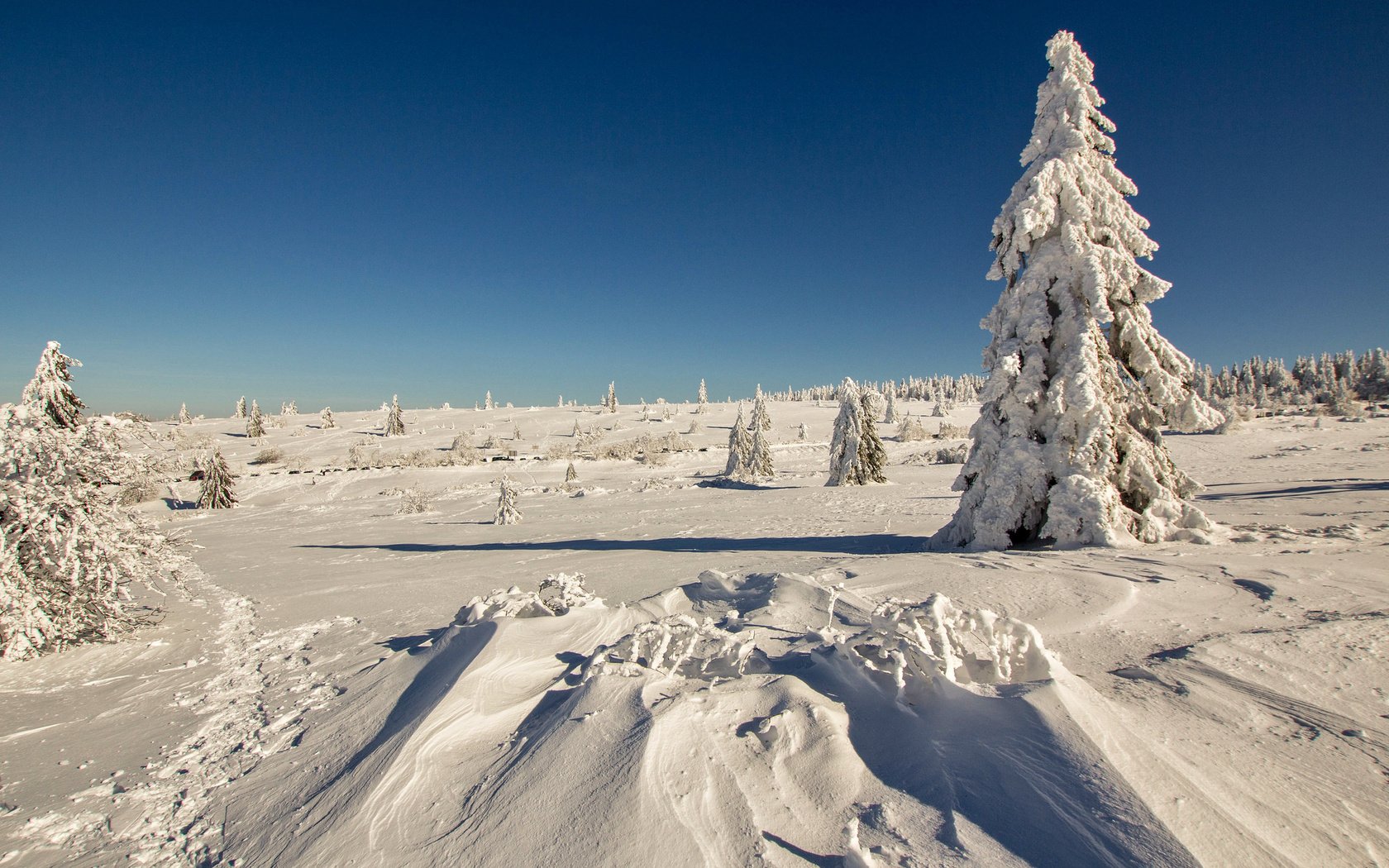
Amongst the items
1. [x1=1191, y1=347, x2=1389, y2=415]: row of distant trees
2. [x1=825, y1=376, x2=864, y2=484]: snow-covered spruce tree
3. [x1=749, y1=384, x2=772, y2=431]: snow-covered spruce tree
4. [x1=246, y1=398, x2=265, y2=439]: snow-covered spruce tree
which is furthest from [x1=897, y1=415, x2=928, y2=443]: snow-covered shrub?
[x1=246, y1=398, x2=265, y2=439]: snow-covered spruce tree

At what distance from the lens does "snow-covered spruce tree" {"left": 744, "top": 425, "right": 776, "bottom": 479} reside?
1203 inches

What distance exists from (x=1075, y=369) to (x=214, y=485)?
108 feet

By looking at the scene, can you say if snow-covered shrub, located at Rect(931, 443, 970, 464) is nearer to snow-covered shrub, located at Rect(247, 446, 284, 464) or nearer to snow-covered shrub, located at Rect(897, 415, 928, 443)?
snow-covered shrub, located at Rect(897, 415, 928, 443)

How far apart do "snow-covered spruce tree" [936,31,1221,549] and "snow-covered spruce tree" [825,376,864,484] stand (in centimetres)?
1591

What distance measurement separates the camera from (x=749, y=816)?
2281mm

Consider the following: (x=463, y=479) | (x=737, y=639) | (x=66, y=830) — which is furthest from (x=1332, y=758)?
(x=463, y=479)

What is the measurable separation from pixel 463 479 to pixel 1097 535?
104 feet

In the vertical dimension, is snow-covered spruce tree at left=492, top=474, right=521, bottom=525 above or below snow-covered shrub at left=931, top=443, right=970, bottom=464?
below

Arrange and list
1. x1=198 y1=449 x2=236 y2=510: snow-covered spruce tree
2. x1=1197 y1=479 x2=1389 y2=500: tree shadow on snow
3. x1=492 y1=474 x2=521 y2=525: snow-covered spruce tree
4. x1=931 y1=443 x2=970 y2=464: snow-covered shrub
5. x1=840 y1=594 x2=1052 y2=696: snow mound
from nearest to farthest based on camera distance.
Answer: x1=840 y1=594 x2=1052 y2=696: snow mound
x1=1197 y1=479 x2=1389 y2=500: tree shadow on snow
x1=492 y1=474 x2=521 y2=525: snow-covered spruce tree
x1=198 y1=449 x2=236 y2=510: snow-covered spruce tree
x1=931 y1=443 x2=970 y2=464: snow-covered shrub

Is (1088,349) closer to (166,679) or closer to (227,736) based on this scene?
(227,736)

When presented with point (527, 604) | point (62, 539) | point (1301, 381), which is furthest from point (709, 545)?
point (1301, 381)

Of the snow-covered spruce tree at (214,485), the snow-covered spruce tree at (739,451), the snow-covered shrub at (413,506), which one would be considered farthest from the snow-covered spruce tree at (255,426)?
the snow-covered spruce tree at (739,451)

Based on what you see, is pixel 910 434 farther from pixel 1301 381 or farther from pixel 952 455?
pixel 1301 381

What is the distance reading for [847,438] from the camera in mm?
26016
